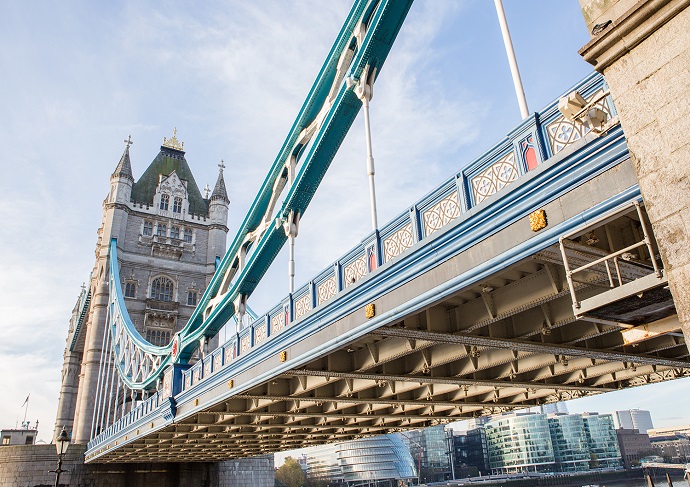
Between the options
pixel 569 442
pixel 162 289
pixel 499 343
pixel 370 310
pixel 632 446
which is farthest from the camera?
pixel 632 446

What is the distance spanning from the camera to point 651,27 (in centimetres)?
557

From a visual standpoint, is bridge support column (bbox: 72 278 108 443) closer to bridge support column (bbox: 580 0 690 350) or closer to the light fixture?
the light fixture

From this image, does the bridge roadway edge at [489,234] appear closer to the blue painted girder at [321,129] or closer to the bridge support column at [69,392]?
the blue painted girder at [321,129]

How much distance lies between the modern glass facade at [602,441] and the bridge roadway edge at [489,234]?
5989 inches

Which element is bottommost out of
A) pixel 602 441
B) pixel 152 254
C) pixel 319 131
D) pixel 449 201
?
pixel 449 201

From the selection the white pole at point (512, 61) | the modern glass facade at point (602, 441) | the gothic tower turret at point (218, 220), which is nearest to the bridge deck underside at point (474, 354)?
the white pole at point (512, 61)

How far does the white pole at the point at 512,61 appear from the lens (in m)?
7.54

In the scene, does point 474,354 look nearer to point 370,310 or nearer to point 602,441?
point 370,310

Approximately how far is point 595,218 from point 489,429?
15471 cm

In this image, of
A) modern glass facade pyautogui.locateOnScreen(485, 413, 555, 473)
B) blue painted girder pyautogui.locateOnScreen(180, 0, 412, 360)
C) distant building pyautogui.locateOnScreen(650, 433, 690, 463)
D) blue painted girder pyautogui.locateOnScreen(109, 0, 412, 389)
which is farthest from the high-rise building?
distant building pyautogui.locateOnScreen(650, 433, 690, 463)

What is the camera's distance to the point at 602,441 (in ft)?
477

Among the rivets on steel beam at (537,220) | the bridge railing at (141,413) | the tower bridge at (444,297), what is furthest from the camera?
the bridge railing at (141,413)

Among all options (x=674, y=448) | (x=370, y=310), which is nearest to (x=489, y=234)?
(x=370, y=310)

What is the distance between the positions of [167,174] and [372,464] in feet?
274
